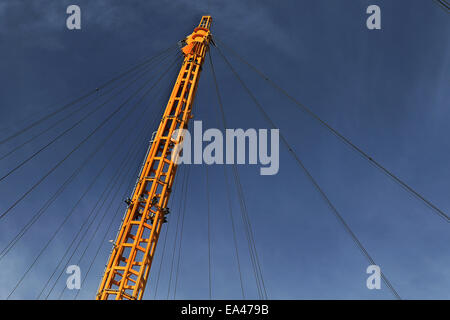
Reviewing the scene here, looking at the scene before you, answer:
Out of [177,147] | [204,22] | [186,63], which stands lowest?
[177,147]

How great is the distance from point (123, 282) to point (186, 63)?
63.5 feet

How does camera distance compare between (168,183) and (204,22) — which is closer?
(168,183)

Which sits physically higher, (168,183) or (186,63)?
(186,63)

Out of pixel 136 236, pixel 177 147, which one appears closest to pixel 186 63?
pixel 177 147
